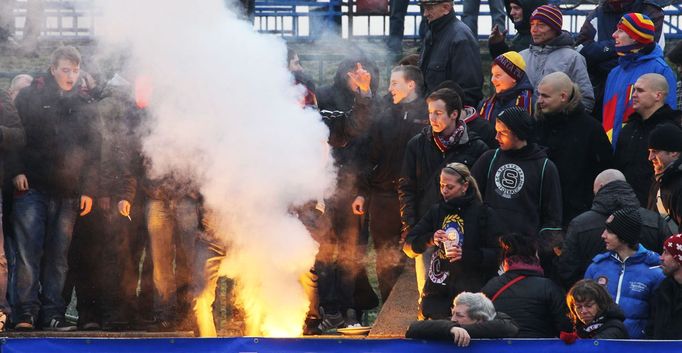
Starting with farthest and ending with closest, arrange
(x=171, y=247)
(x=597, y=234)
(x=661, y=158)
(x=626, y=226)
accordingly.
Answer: (x=171, y=247) → (x=661, y=158) → (x=597, y=234) → (x=626, y=226)

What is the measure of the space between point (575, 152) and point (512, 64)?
105cm

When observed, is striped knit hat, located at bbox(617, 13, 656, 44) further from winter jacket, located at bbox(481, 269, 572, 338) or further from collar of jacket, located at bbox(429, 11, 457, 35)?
winter jacket, located at bbox(481, 269, 572, 338)

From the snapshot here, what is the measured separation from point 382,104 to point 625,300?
383 centimetres

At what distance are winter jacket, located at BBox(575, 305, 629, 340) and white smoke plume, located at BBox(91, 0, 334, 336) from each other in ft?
10.6

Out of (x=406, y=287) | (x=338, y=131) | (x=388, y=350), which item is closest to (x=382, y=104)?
(x=338, y=131)

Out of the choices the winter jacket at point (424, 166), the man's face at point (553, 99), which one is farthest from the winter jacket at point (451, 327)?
the man's face at point (553, 99)

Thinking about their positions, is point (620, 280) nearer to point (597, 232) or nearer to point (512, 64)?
point (597, 232)

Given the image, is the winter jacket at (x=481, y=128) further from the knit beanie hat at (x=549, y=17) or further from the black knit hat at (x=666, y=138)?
the black knit hat at (x=666, y=138)

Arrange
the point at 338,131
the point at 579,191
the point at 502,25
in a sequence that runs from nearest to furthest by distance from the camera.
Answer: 1. the point at 579,191
2. the point at 338,131
3. the point at 502,25

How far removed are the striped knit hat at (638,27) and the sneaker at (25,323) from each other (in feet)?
18.4

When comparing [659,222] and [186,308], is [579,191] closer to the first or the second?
[659,222]

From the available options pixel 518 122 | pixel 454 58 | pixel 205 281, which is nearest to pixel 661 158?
pixel 518 122

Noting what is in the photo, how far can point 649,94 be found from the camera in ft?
38.5

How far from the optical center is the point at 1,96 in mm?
12109
